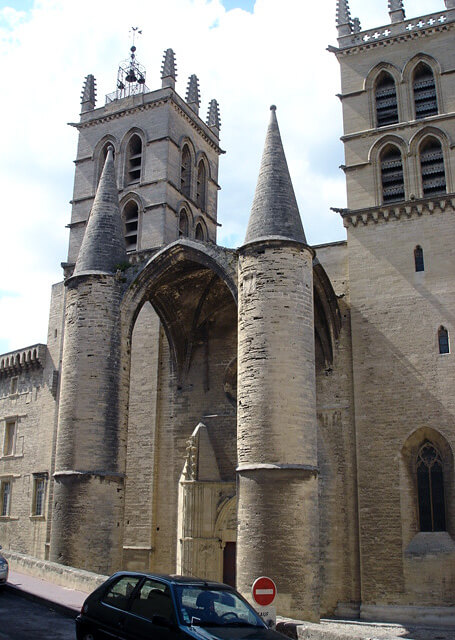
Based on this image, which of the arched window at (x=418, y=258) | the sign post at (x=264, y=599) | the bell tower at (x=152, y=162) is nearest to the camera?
the sign post at (x=264, y=599)

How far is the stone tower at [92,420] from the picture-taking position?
14117mm

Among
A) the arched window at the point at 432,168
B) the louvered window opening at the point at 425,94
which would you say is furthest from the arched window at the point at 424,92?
the arched window at the point at 432,168

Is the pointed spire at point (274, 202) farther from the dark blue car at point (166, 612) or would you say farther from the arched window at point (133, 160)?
the dark blue car at point (166, 612)

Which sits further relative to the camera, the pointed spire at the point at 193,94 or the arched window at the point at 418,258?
the pointed spire at the point at 193,94

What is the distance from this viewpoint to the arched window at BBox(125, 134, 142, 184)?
22219 mm

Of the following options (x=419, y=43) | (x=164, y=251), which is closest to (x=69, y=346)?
(x=164, y=251)

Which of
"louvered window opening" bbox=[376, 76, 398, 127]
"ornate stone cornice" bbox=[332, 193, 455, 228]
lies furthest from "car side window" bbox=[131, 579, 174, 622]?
"louvered window opening" bbox=[376, 76, 398, 127]

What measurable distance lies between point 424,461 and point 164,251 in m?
7.08

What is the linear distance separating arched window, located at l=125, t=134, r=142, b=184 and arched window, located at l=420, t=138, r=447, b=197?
8.86m

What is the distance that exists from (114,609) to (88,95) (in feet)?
69.3

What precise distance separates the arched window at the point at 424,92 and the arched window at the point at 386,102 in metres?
0.52

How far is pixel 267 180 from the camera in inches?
562

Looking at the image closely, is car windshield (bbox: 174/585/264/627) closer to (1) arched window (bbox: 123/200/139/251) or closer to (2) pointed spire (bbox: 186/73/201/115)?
(1) arched window (bbox: 123/200/139/251)

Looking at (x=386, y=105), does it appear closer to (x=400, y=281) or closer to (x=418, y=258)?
(x=418, y=258)
